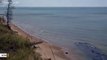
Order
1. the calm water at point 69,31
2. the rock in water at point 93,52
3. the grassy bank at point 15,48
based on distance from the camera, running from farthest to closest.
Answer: the calm water at point 69,31, the rock in water at point 93,52, the grassy bank at point 15,48

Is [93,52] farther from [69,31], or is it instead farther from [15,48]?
[69,31]

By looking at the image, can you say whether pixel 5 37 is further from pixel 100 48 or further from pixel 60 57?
pixel 100 48

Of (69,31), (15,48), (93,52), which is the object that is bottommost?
(69,31)

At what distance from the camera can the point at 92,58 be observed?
23078 millimetres

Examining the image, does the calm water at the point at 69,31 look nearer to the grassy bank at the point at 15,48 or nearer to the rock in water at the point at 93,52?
the rock in water at the point at 93,52

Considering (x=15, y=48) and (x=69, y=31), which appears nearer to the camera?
(x=15, y=48)

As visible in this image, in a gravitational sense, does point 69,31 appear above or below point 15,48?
below

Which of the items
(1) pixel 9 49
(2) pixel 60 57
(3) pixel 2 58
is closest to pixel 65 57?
(2) pixel 60 57

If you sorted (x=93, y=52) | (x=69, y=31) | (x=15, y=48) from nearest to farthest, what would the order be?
(x=15, y=48), (x=93, y=52), (x=69, y=31)

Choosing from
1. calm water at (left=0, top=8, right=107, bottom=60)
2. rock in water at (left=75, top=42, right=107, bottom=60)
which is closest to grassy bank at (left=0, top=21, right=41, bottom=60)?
rock in water at (left=75, top=42, right=107, bottom=60)

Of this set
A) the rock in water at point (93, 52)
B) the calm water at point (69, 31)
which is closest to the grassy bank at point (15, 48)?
the rock in water at point (93, 52)

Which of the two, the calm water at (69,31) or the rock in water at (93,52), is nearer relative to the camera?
the rock in water at (93,52)

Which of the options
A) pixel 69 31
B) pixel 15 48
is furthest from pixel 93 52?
pixel 69 31

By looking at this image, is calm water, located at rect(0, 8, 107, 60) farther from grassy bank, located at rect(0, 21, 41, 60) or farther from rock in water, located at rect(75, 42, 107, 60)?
grassy bank, located at rect(0, 21, 41, 60)
